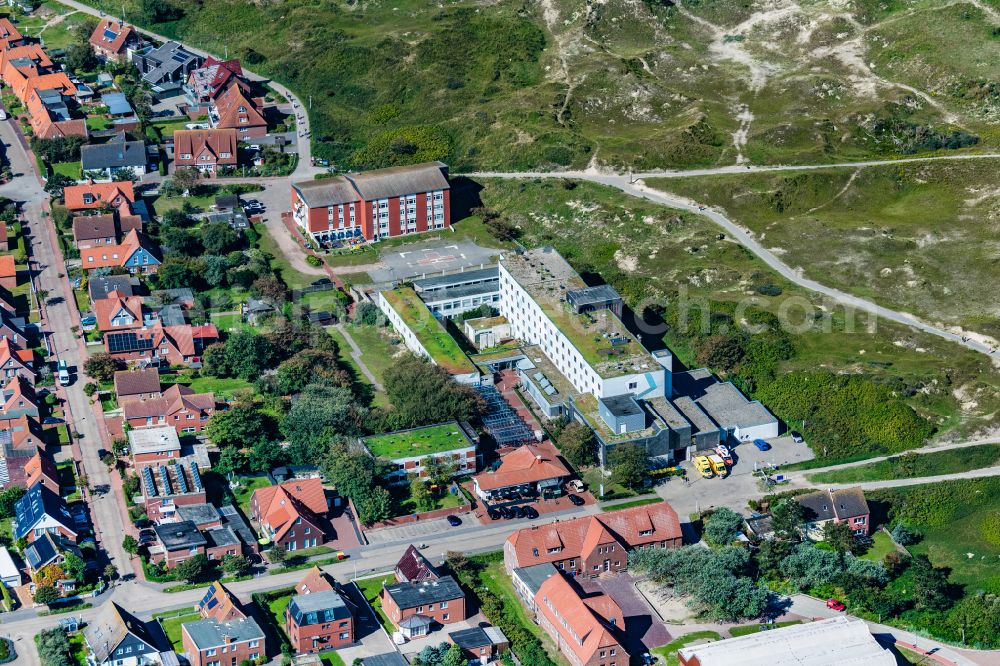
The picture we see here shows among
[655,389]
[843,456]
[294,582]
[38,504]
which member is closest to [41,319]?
[38,504]

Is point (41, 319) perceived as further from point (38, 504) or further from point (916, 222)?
point (916, 222)

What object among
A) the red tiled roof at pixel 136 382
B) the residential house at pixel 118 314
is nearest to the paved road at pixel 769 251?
the residential house at pixel 118 314

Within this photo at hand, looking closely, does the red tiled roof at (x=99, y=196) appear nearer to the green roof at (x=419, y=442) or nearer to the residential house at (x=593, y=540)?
the green roof at (x=419, y=442)

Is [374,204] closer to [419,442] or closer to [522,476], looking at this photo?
[419,442]

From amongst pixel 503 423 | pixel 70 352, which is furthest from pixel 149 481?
pixel 503 423

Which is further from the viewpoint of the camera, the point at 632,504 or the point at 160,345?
the point at 160,345

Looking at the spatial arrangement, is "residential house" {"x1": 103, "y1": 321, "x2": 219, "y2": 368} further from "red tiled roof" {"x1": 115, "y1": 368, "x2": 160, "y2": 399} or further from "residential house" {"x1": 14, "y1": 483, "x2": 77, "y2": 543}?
"residential house" {"x1": 14, "y1": 483, "x2": 77, "y2": 543}
